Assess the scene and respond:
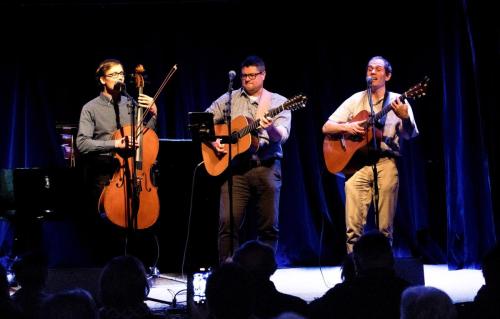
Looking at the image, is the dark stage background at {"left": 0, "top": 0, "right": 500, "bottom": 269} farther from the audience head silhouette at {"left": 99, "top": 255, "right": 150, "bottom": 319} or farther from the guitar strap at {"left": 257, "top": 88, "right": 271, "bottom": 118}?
the audience head silhouette at {"left": 99, "top": 255, "right": 150, "bottom": 319}

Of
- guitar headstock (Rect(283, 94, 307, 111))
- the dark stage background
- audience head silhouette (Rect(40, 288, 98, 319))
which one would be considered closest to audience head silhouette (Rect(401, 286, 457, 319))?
audience head silhouette (Rect(40, 288, 98, 319))

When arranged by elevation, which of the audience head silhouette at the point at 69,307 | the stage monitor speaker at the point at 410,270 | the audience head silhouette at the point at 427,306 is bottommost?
the stage monitor speaker at the point at 410,270

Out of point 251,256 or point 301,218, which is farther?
point 301,218

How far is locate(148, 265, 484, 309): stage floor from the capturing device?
7.03 metres

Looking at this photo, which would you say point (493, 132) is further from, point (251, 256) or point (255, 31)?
point (251, 256)

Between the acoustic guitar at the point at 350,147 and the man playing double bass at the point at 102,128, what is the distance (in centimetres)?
181

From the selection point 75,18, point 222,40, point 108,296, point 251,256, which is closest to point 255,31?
point 222,40

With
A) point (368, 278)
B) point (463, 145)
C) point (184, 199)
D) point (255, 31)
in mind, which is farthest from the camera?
point (255, 31)

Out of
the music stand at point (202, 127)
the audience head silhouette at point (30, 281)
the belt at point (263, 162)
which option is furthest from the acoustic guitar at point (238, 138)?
the audience head silhouette at point (30, 281)

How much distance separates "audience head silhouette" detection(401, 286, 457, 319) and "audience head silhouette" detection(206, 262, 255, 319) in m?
0.67

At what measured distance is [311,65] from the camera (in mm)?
9383

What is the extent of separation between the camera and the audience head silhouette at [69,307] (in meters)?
3.10

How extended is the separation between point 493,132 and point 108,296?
18.0ft

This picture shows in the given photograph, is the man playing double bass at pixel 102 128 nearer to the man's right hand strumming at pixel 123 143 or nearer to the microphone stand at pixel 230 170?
the man's right hand strumming at pixel 123 143
